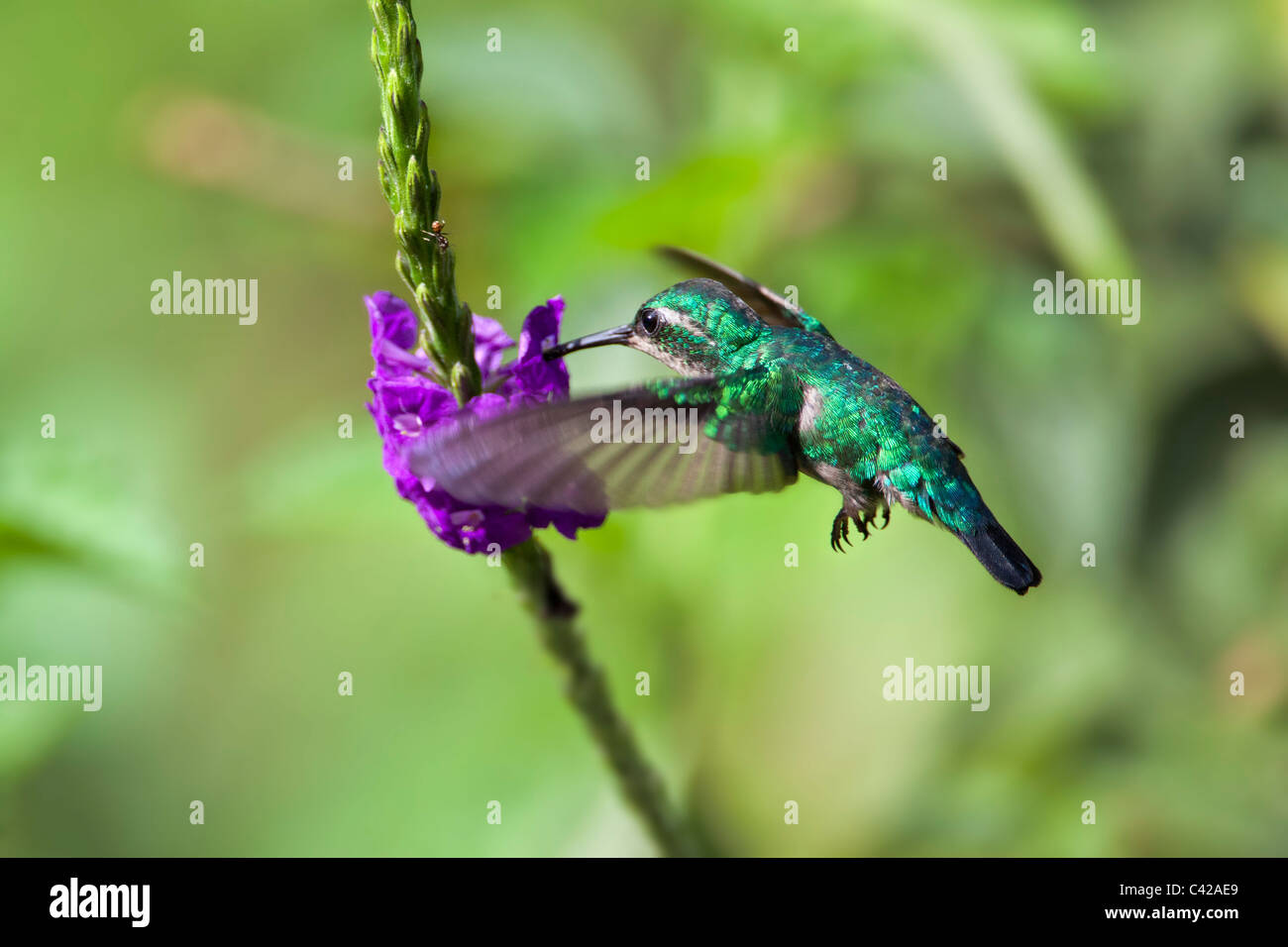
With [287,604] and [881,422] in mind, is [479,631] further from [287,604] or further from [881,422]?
[881,422]

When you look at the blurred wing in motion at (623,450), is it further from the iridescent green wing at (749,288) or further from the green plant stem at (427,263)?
the iridescent green wing at (749,288)

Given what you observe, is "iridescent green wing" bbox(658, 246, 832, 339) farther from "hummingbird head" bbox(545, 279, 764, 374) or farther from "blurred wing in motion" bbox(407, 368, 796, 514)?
"blurred wing in motion" bbox(407, 368, 796, 514)

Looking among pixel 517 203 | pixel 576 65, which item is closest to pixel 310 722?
pixel 517 203
